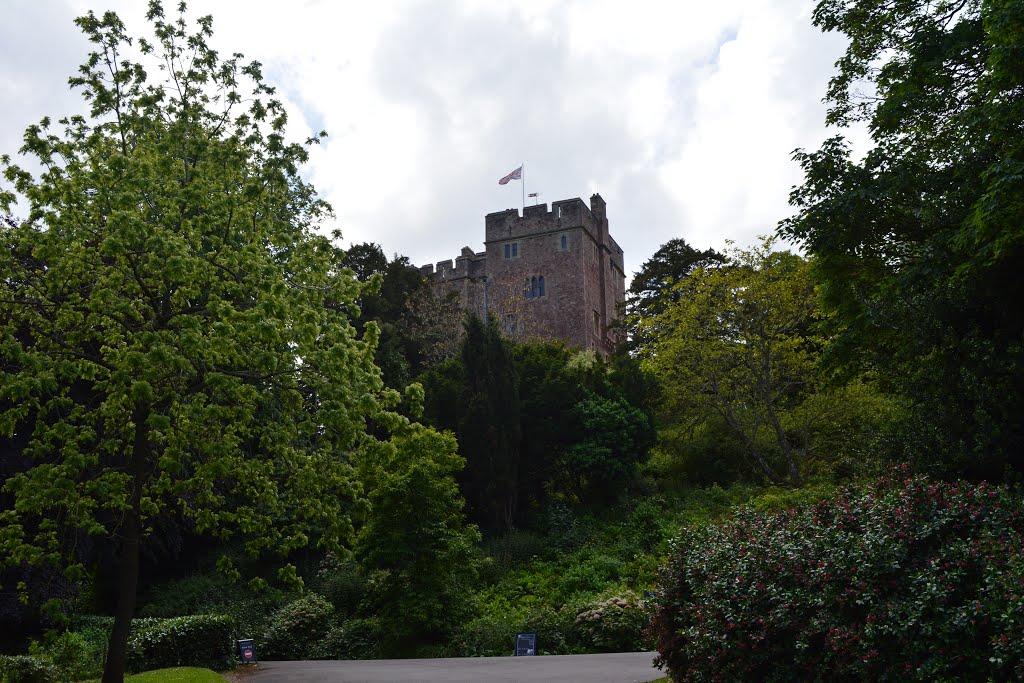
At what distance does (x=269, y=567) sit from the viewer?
24984mm

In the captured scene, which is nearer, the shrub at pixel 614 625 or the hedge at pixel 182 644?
the hedge at pixel 182 644

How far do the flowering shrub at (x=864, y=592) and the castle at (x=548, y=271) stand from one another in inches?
1640

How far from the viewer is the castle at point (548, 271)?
171 ft

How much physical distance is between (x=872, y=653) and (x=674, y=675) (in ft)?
10.9

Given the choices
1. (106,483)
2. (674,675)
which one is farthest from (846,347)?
(106,483)

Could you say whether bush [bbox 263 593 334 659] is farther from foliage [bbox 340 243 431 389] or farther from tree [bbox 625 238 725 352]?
tree [bbox 625 238 725 352]

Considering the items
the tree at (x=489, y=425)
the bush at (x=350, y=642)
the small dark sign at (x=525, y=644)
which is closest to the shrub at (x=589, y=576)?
the small dark sign at (x=525, y=644)

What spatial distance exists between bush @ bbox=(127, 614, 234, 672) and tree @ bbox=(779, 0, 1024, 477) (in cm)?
1359

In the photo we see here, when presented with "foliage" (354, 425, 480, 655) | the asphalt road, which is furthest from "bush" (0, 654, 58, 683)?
"foliage" (354, 425, 480, 655)

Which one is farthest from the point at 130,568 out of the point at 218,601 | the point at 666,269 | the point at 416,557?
the point at 666,269

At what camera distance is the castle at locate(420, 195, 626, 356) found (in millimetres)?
52188

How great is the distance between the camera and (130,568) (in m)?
10.3

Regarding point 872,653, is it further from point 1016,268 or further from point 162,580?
point 162,580

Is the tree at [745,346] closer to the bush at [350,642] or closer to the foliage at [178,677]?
the bush at [350,642]
